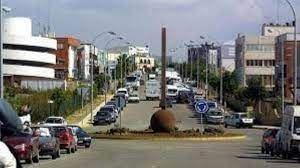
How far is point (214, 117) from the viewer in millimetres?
89062

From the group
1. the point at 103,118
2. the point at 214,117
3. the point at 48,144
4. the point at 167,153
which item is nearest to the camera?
the point at 48,144

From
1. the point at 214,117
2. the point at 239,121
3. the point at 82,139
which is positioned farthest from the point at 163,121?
the point at 214,117

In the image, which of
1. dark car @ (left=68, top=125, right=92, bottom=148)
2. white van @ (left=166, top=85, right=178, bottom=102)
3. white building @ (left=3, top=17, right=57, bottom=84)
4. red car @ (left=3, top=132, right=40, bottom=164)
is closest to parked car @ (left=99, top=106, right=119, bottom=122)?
white van @ (left=166, top=85, right=178, bottom=102)

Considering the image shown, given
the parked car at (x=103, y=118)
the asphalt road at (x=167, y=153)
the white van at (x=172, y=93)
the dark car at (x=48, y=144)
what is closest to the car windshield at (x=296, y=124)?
the asphalt road at (x=167, y=153)

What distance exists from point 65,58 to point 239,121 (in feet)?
328

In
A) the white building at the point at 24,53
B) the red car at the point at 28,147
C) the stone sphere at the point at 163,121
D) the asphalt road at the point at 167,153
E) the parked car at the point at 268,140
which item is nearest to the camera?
the red car at the point at 28,147

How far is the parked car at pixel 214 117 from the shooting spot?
88375 millimetres

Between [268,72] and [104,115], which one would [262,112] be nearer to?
[104,115]

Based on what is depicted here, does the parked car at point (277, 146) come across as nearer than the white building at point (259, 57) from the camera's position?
Yes

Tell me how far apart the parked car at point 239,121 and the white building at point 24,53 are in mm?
60544

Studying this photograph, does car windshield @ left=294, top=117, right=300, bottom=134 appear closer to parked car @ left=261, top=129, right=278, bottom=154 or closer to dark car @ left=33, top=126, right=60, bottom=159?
parked car @ left=261, top=129, right=278, bottom=154

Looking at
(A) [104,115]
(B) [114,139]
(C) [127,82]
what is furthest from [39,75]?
(B) [114,139]

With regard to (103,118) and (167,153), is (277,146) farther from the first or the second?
(103,118)

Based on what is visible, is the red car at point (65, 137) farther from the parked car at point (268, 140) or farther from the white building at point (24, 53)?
the white building at point (24, 53)
